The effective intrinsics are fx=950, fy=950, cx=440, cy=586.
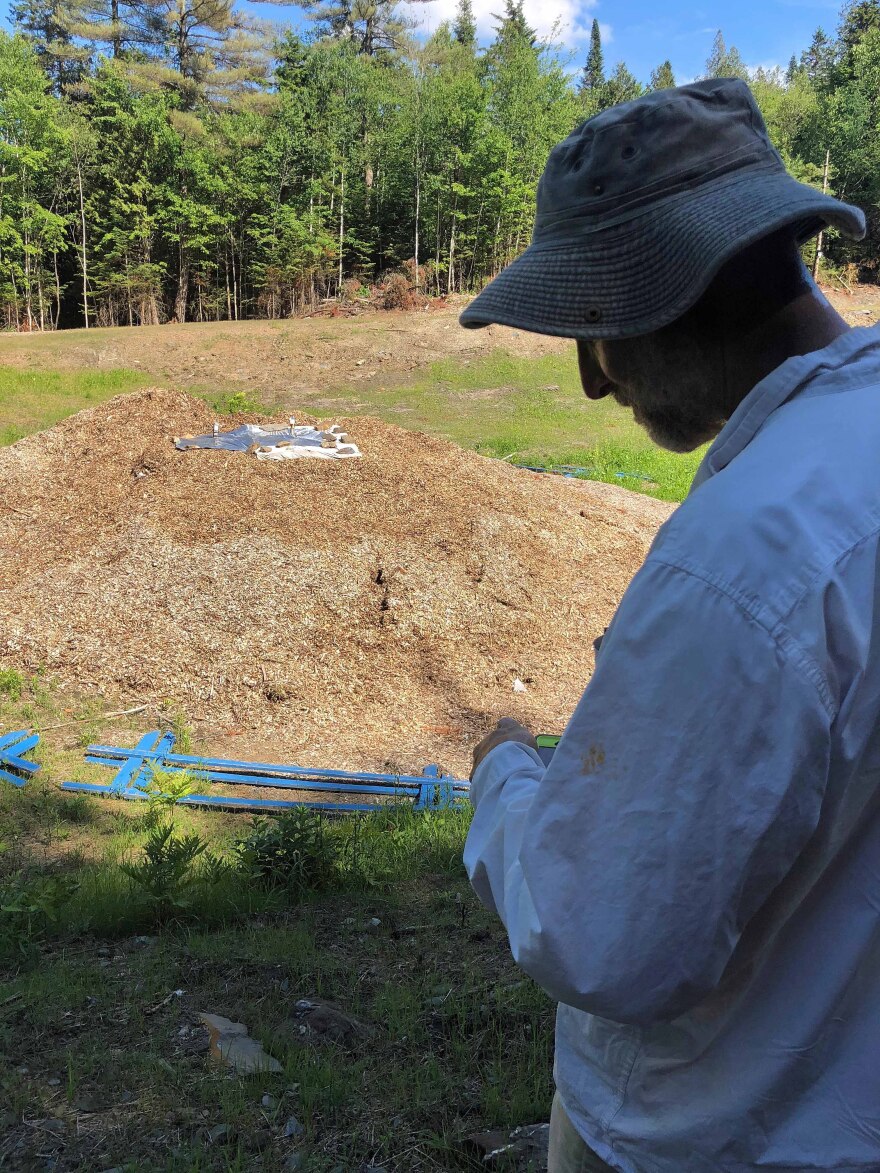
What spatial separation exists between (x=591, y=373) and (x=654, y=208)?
226mm

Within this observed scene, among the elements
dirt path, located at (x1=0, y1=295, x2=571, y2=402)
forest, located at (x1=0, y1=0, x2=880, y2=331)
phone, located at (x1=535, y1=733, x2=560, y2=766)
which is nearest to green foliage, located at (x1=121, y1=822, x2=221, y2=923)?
phone, located at (x1=535, y1=733, x2=560, y2=766)

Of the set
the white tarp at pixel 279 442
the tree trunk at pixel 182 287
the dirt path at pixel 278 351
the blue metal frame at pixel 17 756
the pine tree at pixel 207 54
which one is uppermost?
the pine tree at pixel 207 54

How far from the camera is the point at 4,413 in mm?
19031

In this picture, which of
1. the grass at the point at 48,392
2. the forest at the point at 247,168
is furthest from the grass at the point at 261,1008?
the forest at the point at 247,168

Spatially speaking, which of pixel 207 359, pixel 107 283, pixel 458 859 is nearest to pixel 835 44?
pixel 107 283

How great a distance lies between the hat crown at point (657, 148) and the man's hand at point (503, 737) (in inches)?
25.5

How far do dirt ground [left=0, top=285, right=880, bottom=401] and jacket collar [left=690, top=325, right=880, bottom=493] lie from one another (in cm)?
2052

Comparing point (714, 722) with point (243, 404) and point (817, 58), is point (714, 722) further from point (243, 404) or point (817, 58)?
point (817, 58)

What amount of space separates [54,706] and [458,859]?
3.82 m

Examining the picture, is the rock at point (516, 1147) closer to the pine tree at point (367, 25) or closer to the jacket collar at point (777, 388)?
the jacket collar at point (777, 388)

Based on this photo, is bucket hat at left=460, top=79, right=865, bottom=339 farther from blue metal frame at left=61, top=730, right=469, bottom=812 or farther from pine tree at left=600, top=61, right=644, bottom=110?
pine tree at left=600, top=61, right=644, bottom=110

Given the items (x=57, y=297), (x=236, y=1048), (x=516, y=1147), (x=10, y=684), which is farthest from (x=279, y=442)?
(x=57, y=297)

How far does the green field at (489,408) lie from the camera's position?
17.3 meters

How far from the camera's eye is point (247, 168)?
120 ft
